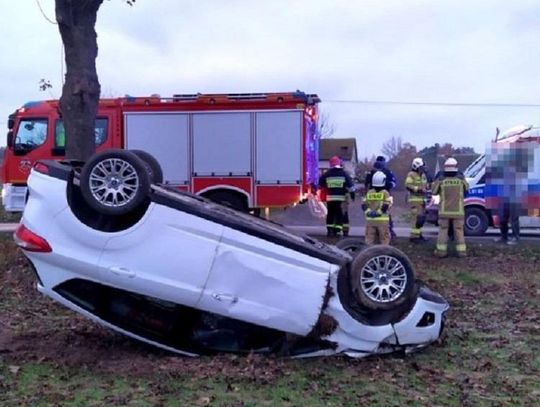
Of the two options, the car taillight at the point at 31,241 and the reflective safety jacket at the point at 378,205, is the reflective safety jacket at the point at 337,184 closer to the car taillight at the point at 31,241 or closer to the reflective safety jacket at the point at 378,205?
the reflective safety jacket at the point at 378,205

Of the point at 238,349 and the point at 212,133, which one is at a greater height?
the point at 212,133

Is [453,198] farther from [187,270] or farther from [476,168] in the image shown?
[187,270]

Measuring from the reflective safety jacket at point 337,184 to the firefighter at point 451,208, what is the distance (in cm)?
227

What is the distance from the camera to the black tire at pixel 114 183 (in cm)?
593

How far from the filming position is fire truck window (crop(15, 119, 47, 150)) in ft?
56.4

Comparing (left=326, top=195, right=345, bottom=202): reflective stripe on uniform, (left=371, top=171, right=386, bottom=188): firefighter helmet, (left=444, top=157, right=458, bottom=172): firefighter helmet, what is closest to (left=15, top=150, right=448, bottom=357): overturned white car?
(left=371, top=171, right=386, bottom=188): firefighter helmet

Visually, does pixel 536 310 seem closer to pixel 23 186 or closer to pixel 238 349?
pixel 238 349

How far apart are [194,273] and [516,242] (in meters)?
9.94

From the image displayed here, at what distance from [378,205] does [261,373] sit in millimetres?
6358

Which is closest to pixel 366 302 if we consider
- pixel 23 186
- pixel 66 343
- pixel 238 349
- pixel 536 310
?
pixel 238 349

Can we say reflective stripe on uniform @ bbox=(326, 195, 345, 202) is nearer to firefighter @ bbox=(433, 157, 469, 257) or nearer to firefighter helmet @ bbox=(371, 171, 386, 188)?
firefighter @ bbox=(433, 157, 469, 257)

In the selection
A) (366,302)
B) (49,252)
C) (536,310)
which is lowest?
(536,310)

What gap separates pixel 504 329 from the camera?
776cm

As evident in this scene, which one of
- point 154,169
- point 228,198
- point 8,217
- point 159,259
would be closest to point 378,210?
point 228,198
